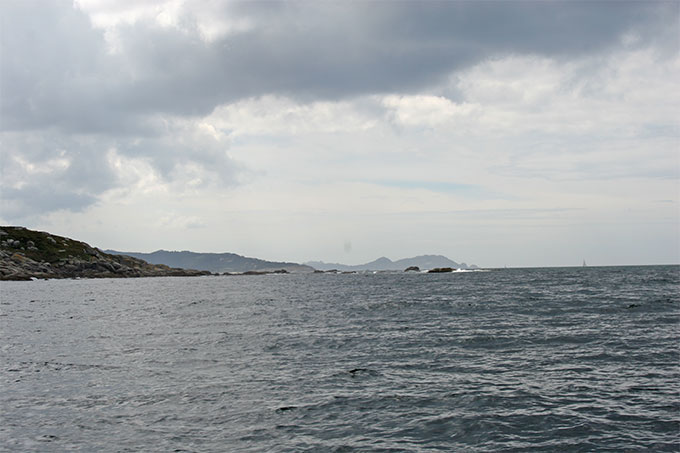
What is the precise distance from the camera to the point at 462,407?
21.2m

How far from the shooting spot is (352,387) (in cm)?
2488

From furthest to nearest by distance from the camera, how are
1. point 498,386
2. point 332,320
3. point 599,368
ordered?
point 332,320 → point 599,368 → point 498,386

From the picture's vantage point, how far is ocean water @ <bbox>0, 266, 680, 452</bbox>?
1805 centimetres

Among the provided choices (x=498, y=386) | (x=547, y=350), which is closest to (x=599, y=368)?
(x=547, y=350)

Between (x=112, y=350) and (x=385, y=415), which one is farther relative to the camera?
(x=112, y=350)

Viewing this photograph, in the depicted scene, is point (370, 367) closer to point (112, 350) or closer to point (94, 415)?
point (94, 415)

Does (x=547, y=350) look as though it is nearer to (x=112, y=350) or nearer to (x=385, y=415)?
(x=385, y=415)

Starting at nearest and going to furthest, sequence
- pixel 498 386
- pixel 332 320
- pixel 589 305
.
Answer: pixel 498 386 < pixel 332 320 < pixel 589 305

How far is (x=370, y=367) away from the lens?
29.5 meters

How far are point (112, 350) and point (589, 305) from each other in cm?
5437

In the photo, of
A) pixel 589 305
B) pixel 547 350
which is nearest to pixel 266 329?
pixel 547 350

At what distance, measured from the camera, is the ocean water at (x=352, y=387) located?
18047 mm

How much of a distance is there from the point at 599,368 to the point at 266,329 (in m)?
29.9

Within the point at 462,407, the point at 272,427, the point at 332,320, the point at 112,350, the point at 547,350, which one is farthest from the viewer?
the point at 332,320
